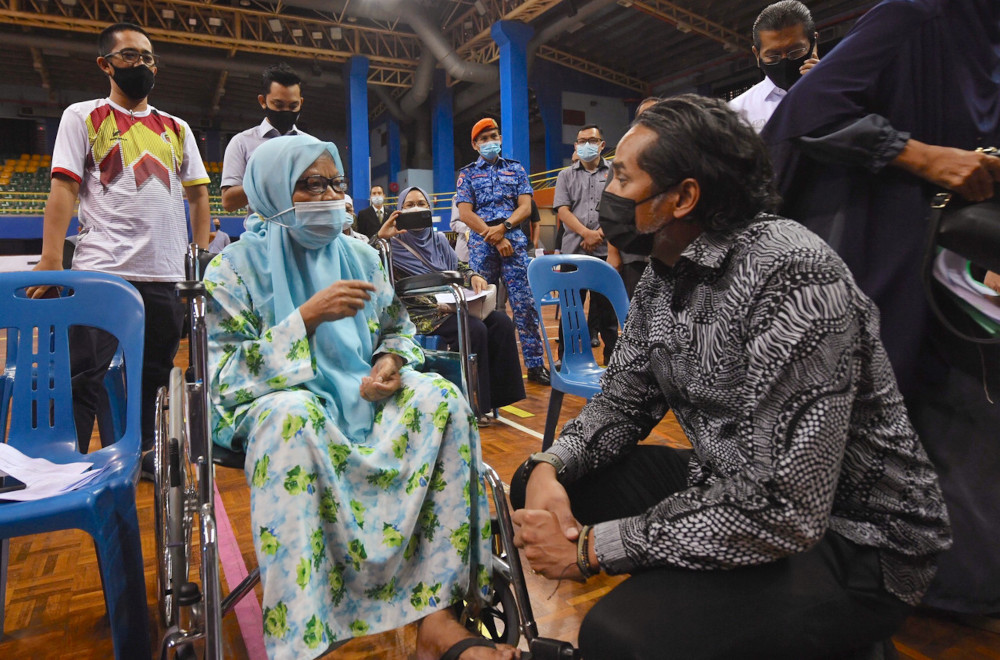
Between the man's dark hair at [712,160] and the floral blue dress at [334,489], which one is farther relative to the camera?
the floral blue dress at [334,489]

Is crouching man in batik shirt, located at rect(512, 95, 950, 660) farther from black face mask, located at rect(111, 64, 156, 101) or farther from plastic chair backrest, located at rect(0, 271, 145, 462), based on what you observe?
black face mask, located at rect(111, 64, 156, 101)

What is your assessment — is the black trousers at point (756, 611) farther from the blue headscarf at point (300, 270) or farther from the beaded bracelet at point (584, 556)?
the blue headscarf at point (300, 270)

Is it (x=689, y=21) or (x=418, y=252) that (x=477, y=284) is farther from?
(x=689, y=21)

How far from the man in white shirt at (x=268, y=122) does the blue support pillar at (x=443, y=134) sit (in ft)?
35.7

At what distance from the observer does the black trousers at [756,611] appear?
826mm

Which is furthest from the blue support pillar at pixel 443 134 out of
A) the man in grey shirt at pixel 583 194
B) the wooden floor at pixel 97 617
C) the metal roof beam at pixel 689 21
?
the wooden floor at pixel 97 617

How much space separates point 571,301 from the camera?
2.35 meters

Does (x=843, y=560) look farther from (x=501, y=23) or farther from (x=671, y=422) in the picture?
(x=501, y=23)

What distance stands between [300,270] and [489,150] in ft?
8.13

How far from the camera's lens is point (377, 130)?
17.2 m

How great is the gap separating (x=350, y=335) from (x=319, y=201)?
31 cm

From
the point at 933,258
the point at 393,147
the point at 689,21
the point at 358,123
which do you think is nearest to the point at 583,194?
the point at 933,258

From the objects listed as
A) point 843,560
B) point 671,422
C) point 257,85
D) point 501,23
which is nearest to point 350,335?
point 843,560

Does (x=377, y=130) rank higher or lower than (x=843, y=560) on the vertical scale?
higher
